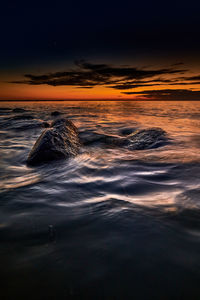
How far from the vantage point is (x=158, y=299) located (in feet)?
3.55

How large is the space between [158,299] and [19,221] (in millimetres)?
1477

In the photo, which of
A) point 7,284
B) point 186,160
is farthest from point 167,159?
point 7,284

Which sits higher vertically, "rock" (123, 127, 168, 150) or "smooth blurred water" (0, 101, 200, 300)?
"rock" (123, 127, 168, 150)

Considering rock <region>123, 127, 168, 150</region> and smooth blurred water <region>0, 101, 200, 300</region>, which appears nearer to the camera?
smooth blurred water <region>0, 101, 200, 300</region>

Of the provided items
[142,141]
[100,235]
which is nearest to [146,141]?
[142,141]

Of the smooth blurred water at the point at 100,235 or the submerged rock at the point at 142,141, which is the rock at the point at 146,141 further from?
the smooth blurred water at the point at 100,235

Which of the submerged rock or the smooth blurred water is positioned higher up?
the submerged rock

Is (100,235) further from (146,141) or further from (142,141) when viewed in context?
(146,141)

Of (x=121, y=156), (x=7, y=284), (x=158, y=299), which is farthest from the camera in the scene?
(x=121, y=156)

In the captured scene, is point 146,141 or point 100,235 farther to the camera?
point 146,141

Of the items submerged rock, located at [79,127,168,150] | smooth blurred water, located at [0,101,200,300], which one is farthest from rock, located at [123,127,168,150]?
smooth blurred water, located at [0,101,200,300]

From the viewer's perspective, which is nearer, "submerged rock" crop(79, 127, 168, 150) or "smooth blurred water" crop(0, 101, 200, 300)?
"smooth blurred water" crop(0, 101, 200, 300)

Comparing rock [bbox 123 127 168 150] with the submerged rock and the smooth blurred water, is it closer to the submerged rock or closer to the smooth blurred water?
the submerged rock

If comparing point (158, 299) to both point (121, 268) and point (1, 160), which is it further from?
point (1, 160)
